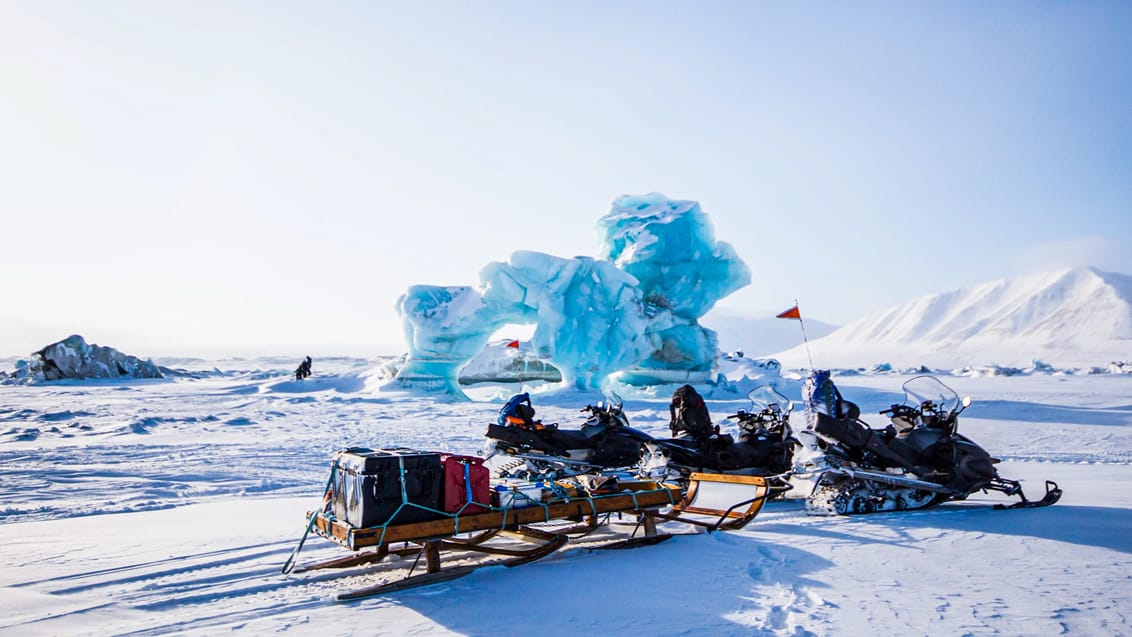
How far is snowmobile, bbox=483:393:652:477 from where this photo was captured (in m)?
5.86

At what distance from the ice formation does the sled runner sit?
1467 centimetres

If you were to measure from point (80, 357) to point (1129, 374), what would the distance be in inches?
1621

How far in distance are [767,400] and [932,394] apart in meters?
1.55

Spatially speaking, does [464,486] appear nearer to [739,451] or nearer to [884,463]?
[739,451]

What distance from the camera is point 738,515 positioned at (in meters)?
5.50

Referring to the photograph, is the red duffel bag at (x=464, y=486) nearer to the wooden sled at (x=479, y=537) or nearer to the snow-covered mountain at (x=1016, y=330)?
the wooden sled at (x=479, y=537)

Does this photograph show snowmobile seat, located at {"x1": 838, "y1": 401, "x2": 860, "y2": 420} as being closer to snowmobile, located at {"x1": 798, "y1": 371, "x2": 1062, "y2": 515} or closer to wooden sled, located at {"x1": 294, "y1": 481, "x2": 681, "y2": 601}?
snowmobile, located at {"x1": 798, "y1": 371, "x2": 1062, "y2": 515}

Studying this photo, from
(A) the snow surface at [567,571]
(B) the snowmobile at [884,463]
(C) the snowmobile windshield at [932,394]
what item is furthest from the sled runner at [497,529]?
(C) the snowmobile windshield at [932,394]

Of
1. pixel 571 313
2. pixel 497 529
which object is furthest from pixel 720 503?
pixel 571 313

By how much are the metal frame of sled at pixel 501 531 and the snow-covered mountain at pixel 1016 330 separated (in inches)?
1668

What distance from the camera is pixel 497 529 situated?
420cm

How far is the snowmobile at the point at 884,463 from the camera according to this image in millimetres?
5641

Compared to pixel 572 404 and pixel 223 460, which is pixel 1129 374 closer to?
pixel 572 404

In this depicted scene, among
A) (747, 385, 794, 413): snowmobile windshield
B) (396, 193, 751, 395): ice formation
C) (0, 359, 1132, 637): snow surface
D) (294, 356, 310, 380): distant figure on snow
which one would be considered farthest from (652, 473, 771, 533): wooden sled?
(294, 356, 310, 380): distant figure on snow
